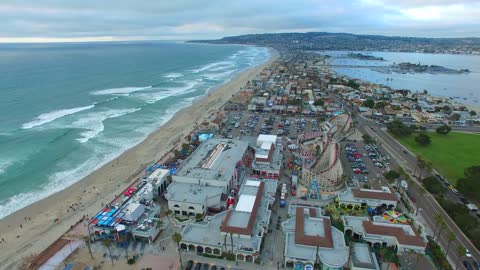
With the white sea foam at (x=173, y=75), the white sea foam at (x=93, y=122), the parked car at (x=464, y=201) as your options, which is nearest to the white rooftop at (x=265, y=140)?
the parked car at (x=464, y=201)

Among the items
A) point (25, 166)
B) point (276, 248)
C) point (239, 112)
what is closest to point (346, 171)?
point (276, 248)

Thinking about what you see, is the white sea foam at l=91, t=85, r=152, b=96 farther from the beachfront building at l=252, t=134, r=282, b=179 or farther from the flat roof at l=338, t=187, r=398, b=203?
the flat roof at l=338, t=187, r=398, b=203

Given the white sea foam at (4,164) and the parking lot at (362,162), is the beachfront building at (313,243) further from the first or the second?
the white sea foam at (4,164)

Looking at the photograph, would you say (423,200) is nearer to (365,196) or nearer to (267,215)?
(365,196)

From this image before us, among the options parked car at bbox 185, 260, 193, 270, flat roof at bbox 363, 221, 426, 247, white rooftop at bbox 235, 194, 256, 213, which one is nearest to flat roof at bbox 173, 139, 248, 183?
white rooftop at bbox 235, 194, 256, 213

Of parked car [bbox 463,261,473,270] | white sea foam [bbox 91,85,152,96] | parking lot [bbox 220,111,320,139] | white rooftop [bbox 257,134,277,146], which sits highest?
white rooftop [bbox 257,134,277,146]

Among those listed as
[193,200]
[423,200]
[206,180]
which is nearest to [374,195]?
[423,200]

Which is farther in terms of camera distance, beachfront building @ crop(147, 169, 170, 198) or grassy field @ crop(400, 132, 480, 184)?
grassy field @ crop(400, 132, 480, 184)
